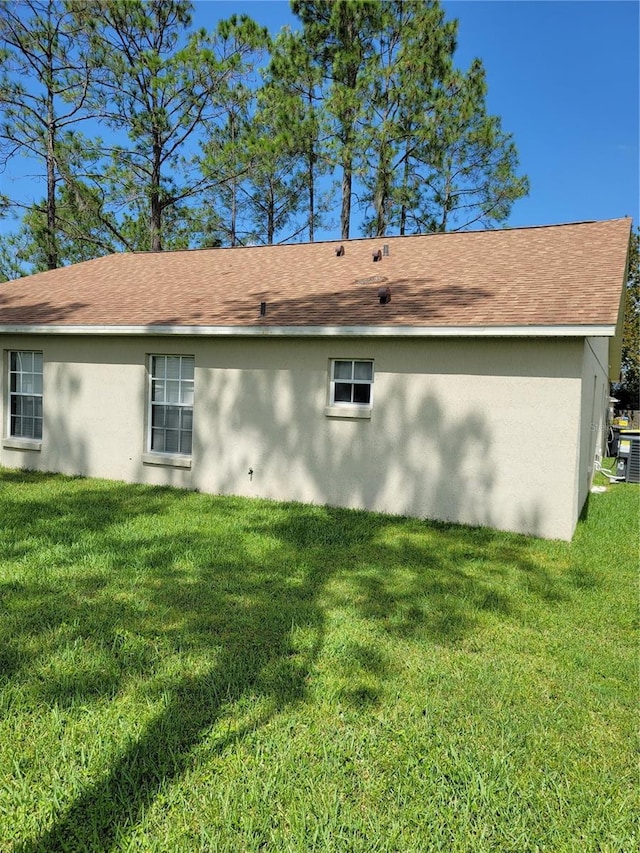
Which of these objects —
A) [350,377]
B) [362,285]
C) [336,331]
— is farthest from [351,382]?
[362,285]

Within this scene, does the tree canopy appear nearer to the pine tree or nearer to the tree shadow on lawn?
the pine tree

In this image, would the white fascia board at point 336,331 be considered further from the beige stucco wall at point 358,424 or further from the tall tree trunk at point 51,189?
the tall tree trunk at point 51,189

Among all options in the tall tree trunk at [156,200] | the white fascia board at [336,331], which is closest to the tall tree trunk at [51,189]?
the tall tree trunk at [156,200]

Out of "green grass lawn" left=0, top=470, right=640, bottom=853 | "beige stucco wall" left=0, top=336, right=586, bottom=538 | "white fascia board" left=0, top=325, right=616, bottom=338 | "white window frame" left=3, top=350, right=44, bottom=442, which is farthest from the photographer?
"white window frame" left=3, top=350, right=44, bottom=442

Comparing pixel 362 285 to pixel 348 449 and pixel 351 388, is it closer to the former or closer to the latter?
pixel 351 388

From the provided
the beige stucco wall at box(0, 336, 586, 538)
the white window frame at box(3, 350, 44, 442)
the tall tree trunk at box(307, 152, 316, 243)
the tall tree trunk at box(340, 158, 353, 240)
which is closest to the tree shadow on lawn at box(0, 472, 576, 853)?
the beige stucco wall at box(0, 336, 586, 538)

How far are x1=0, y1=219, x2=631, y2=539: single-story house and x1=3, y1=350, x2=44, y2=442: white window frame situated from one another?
0.03 metres

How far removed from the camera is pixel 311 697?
3.36 meters

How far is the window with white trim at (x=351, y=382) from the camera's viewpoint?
26.4 ft

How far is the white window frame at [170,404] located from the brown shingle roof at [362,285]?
771mm

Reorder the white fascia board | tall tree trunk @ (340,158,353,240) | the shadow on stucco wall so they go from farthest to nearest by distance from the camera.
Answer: tall tree trunk @ (340,158,353,240) → the shadow on stucco wall → the white fascia board

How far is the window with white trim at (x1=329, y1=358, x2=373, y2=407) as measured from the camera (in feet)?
26.4

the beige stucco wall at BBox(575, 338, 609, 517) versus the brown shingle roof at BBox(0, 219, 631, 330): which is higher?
the brown shingle roof at BBox(0, 219, 631, 330)

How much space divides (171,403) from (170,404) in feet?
0.09
